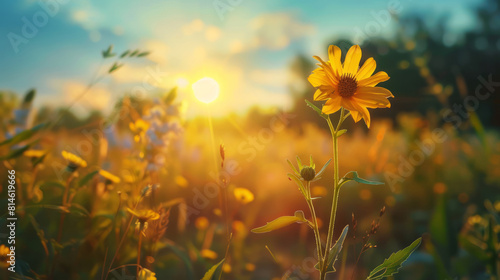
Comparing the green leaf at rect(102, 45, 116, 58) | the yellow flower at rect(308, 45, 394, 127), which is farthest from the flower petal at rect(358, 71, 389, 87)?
the green leaf at rect(102, 45, 116, 58)

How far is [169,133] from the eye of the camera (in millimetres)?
1531

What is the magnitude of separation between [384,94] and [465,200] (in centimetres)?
364

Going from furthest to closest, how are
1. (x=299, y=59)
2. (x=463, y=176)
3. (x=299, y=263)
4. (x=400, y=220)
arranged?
(x=299, y=59) → (x=463, y=176) → (x=400, y=220) → (x=299, y=263)

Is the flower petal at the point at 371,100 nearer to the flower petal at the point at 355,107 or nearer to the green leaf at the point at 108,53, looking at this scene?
the flower petal at the point at 355,107

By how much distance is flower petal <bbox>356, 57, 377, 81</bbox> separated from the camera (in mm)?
841

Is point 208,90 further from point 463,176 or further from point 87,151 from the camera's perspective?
point 463,176

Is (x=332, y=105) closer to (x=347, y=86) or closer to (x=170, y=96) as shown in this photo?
(x=347, y=86)

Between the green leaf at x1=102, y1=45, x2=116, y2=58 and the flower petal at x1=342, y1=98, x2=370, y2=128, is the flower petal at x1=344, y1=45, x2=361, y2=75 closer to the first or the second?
the flower petal at x1=342, y1=98, x2=370, y2=128

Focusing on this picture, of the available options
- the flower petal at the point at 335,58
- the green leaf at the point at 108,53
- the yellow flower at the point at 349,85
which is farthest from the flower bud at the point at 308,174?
the green leaf at the point at 108,53

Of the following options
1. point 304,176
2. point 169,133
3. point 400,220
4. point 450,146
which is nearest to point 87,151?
point 169,133

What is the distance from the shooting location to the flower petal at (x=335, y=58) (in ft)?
2.65

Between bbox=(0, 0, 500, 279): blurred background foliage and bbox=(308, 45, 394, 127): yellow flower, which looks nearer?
bbox=(308, 45, 394, 127): yellow flower

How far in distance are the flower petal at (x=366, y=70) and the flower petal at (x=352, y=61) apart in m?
0.01

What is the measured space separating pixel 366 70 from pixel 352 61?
40mm
